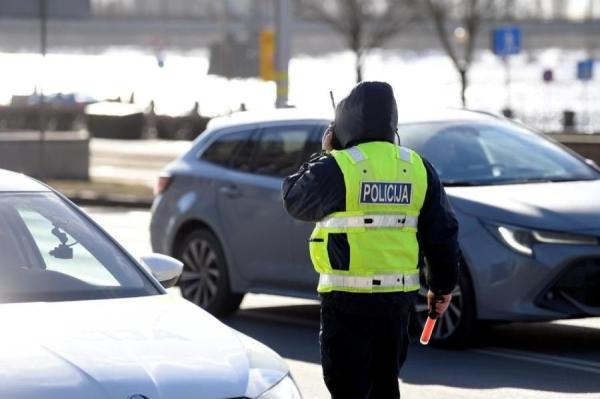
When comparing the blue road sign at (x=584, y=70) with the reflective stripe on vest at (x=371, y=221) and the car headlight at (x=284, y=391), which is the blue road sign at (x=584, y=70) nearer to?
the reflective stripe on vest at (x=371, y=221)

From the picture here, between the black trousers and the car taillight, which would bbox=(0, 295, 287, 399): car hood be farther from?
the car taillight

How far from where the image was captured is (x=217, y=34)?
11975cm

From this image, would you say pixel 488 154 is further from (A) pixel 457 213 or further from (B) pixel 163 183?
(B) pixel 163 183

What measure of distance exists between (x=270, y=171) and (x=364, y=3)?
55546mm

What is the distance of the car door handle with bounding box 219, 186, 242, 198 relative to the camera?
12.1 metres

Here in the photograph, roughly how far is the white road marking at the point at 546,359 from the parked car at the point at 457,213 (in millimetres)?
260

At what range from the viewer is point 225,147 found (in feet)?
41.6

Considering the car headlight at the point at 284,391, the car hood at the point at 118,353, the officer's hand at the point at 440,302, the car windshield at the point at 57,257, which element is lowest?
the car headlight at the point at 284,391

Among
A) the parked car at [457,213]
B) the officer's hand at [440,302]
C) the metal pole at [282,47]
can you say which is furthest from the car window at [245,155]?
the metal pole at [282,47]

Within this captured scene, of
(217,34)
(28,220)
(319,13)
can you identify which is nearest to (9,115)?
(319,13)

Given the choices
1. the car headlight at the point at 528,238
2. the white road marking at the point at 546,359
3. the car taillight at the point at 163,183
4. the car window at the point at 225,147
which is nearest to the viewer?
the white road marking at the point at 546,359

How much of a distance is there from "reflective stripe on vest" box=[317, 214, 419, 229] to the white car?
20.5 inches

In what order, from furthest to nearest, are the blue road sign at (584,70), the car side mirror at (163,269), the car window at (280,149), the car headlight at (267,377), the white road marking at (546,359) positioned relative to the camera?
the blue road sign at (584,70)
the car window at (280,149)
the white road marking at (546,359)
the car side mirror at (163,269)
the car headlight at (267,377)

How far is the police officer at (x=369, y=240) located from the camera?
241 inches
